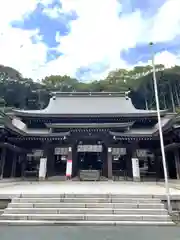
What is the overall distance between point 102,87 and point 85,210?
148ft

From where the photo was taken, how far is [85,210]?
7469 mm

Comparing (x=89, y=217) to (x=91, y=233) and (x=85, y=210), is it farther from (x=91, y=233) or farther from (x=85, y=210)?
(x=91, y=233)

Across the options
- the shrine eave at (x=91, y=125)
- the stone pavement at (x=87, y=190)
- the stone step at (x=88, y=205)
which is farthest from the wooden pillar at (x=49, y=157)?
the stone step at (x=88, y=205)

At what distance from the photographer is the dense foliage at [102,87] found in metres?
47.2

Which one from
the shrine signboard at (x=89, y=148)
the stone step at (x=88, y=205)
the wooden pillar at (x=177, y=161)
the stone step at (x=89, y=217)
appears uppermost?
the shrine signboard at (x=89, y=148)

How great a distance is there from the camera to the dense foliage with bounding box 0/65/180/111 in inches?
1860

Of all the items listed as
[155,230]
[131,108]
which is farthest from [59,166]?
[155,230]

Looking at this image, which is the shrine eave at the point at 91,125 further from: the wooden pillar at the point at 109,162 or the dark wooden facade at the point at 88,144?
the wooden pillar at the point at 109,162

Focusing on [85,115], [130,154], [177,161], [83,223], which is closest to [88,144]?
[85,115]

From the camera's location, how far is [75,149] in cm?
1930

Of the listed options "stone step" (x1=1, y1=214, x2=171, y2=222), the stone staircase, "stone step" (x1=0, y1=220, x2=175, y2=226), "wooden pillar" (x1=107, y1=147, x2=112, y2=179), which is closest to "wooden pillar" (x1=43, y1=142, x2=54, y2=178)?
"wooden pillar" (x1=107, y1=147, x2=112, y2=179)

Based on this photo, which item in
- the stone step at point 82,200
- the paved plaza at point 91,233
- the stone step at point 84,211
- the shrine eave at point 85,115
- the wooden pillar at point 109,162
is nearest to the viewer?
the paved plaza at point 91,233

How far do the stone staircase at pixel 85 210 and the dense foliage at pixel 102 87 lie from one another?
40.9m

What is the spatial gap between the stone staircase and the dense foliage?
40868mm
